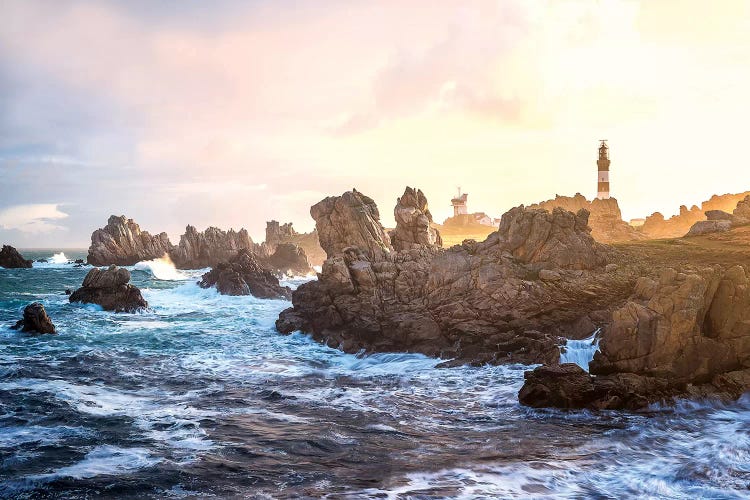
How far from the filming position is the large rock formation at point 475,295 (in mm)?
34719

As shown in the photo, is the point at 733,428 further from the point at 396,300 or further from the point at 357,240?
the point at 357,240

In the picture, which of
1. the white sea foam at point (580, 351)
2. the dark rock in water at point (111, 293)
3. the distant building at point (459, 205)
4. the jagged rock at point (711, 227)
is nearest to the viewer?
the white sea foam at point (580, 351)

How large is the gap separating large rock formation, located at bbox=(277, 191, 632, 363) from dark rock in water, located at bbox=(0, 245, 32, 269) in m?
108

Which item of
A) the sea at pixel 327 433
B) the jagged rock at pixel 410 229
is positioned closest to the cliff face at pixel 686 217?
the jagged rock at pixel 410 229

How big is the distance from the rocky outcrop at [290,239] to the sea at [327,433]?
120 m

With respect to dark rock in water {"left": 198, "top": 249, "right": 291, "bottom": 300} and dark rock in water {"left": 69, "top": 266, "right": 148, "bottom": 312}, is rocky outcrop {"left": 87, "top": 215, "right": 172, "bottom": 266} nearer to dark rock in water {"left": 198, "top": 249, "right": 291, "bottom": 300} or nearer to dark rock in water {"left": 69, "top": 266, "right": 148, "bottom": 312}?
dark rock in water {"left": 198, "top": 249, "right": 291, "bottom": 300}

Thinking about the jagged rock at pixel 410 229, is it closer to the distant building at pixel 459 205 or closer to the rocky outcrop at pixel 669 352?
the rocky outcrop at pixel 669 352

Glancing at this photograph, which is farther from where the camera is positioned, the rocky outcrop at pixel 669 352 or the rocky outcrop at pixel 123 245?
the rocky outcrop at pixel 123 245

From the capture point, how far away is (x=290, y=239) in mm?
163125

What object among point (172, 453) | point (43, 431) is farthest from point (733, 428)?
point (43, 431)

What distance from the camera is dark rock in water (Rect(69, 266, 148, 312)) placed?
5580 cm

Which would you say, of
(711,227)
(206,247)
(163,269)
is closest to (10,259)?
(163,269)

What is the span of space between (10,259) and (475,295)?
12616 centimetres

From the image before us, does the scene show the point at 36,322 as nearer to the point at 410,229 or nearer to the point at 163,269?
the point at 410,229
